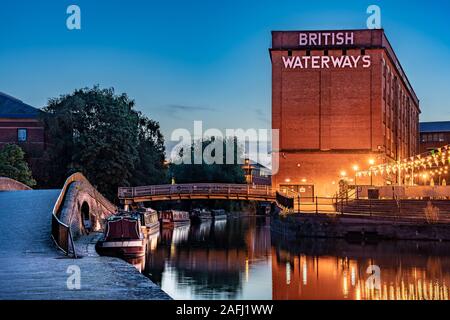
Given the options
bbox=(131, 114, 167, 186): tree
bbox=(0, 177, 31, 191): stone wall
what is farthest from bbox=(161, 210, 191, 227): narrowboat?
bbox=(0, 177, 31, 191): stone wall

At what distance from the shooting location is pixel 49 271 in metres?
19.1

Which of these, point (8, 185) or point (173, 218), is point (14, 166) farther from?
point (173, 218)

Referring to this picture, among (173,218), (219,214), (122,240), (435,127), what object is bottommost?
(219,214)

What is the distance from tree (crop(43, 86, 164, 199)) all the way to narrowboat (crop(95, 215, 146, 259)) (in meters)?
22.9

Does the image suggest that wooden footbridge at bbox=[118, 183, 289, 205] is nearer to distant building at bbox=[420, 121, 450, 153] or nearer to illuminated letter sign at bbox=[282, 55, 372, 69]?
illuminated letter sign at bbox=[282, 55, 372, 69]

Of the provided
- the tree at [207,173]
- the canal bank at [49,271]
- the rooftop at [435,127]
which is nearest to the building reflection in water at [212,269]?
the canal bank at [49,271]

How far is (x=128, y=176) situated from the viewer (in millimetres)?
60625

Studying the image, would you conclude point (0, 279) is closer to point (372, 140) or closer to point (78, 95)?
point (78, 95)

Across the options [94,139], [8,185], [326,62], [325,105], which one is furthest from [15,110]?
[326,62]

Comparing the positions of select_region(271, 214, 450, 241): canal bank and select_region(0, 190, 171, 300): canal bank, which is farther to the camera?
select_region(271, 214, 450, 241): canal bank

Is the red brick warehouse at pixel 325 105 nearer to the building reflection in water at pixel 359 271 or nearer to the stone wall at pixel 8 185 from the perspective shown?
the stone wall at pixel 8 185

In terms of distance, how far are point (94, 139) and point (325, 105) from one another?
68.5ft

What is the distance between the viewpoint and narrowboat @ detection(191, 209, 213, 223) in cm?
7906

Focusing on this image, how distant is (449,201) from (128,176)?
92.3 feet
